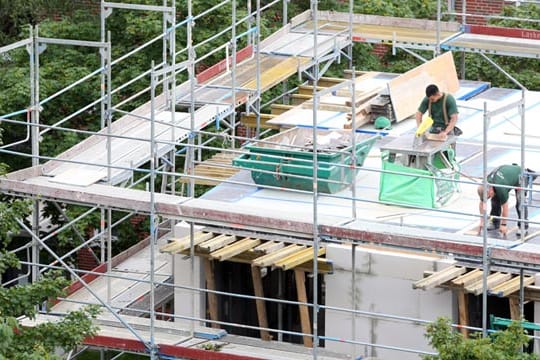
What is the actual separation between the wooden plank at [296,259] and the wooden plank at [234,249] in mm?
823

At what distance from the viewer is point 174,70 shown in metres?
36.4

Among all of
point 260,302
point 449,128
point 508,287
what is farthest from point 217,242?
point 508,287

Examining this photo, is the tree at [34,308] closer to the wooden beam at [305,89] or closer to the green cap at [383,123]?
the green cap at [383,123]

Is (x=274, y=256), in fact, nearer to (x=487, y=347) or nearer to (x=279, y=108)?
(x=487, y=347)

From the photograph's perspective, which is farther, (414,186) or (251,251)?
(251,251)

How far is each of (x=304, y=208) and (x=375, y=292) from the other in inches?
73.8

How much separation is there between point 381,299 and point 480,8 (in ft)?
44.9

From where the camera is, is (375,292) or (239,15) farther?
(239,15)

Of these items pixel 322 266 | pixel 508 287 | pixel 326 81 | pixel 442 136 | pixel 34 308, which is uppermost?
pixel 442 136

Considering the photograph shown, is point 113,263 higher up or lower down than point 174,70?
lower down

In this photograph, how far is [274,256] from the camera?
33.4 m

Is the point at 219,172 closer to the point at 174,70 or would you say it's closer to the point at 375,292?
the point at 174,70

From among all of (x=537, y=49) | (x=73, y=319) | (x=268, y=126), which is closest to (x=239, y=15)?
(x=268, y=126)

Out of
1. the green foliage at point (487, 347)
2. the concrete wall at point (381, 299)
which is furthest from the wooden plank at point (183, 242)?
the green foliage at point (487, 347)
